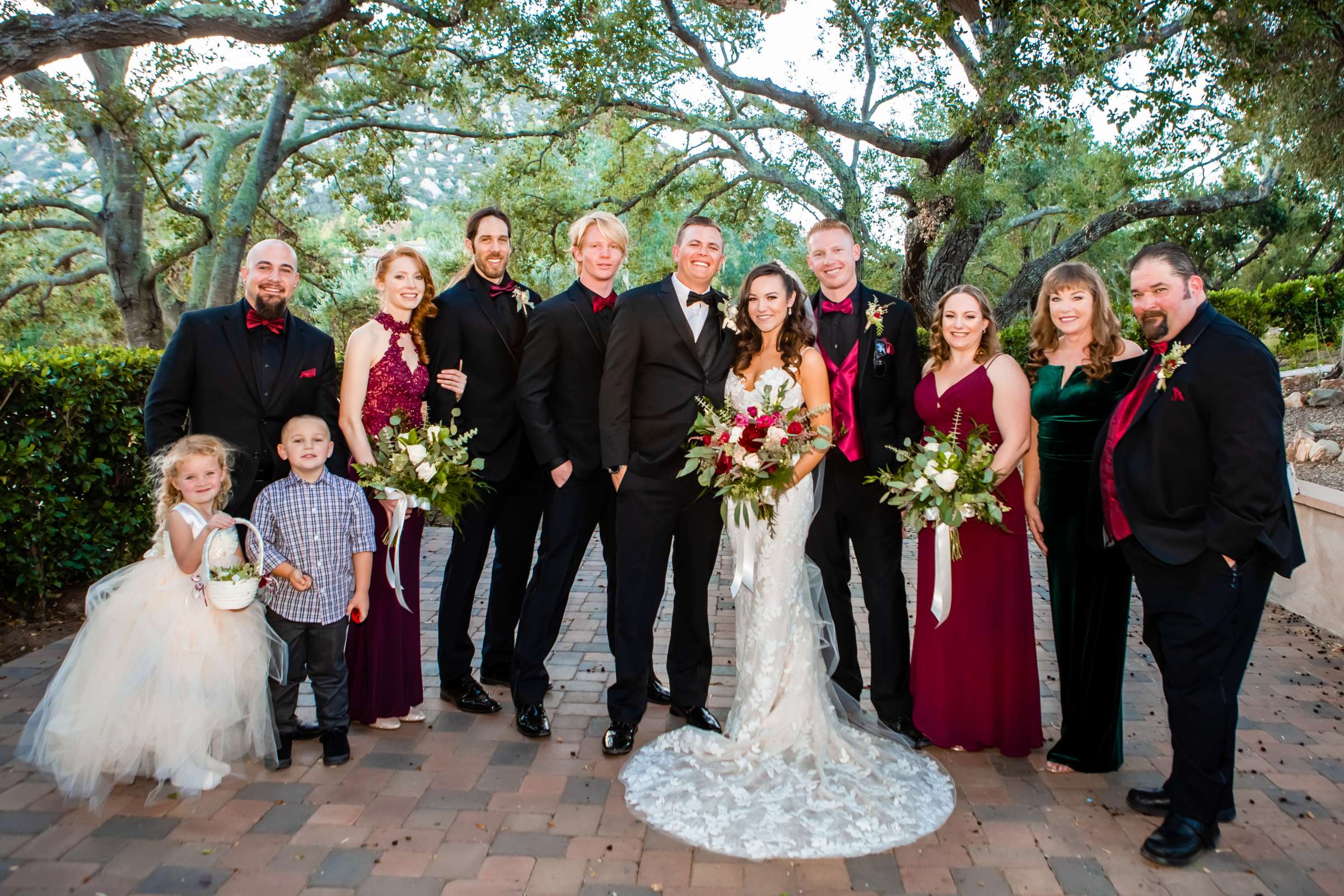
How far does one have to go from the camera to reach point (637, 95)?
14.1 meters

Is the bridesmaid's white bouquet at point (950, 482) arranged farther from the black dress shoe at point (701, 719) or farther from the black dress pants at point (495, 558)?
the black dress pants at point (495, 558)

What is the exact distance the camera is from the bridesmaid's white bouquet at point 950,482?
3.63 m

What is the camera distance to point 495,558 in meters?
4.53

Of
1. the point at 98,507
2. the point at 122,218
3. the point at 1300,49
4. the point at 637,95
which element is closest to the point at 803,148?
the point at 637,95

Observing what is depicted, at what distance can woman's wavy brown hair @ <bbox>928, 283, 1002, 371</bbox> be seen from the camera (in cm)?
390

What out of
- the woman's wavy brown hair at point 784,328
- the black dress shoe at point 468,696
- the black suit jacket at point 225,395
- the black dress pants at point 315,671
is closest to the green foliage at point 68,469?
the black suit jacket at point 225,395

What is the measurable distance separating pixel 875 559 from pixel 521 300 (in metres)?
2.16

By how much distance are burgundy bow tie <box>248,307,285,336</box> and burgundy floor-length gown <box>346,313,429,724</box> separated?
0.43 meters

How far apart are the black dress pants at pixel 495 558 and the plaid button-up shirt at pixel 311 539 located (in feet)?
2.05

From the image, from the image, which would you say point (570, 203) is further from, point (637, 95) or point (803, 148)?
point (803, 148)

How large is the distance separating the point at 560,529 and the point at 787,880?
191 centimetres

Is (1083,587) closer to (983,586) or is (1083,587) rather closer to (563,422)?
(983,586)

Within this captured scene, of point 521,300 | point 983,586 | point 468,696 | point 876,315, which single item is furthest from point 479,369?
point 983,586

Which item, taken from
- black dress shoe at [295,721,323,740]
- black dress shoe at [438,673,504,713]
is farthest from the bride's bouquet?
black dress shoe at [295,721,323,740]
